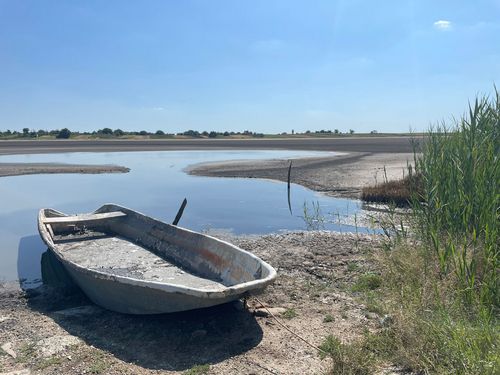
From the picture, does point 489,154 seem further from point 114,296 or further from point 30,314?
point 30,314

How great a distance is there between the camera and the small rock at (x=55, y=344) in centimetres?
530

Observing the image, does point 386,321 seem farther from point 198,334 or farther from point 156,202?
point 156,202

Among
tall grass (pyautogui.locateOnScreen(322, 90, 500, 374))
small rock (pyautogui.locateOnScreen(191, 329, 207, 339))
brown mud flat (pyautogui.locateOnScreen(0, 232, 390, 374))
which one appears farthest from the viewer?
small rock (pyautogui.locateOnScreen(191, 329, 207, 339))

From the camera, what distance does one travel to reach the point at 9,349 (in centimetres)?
542

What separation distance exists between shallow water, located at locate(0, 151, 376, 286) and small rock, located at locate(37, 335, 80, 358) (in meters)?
3.11

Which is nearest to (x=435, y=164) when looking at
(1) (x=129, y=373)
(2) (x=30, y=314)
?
(1) (x=129, y=373)

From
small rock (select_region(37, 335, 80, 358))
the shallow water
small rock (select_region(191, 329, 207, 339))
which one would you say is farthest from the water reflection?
small rock (select_region(191, 329, 207, 339))

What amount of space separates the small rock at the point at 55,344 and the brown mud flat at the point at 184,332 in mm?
11

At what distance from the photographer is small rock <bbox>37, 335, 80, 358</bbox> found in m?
Result: 5.30

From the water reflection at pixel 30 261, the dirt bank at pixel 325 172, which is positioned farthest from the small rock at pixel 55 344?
the dirt bank at pixel 325 172

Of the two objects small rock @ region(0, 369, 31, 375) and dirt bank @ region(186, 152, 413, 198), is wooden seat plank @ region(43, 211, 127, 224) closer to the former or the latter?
small rock @ region(0, 369, 31, 375)

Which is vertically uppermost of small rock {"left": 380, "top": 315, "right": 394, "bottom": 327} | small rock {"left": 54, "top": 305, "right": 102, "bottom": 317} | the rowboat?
the rowboat

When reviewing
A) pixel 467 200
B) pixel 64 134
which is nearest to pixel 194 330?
pixel 467 200

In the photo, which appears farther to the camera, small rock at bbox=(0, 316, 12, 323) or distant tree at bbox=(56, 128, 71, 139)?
distant tree at bbox=(56, 128, 71, 139)
